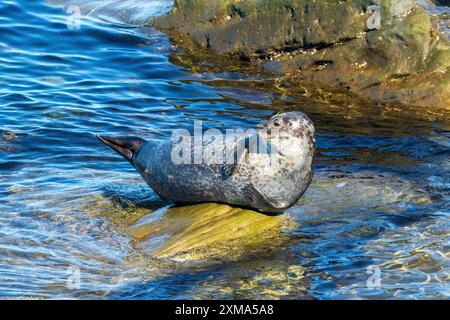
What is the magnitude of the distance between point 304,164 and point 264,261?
0.87m

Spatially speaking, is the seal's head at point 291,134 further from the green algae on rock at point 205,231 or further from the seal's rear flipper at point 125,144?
the seal's rear flipper at point 125,144

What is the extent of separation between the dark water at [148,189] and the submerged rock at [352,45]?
1.00 ft

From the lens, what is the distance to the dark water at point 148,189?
5648mm

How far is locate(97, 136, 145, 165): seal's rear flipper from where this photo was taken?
7301mm

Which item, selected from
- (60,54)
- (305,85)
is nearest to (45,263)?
(305,85)

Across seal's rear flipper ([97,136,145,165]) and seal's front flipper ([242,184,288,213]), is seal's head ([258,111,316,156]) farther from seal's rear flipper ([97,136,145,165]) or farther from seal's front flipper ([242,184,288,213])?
seal's rear flipper ([97,136,145,165])

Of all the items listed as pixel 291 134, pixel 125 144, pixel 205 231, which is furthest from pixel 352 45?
pixel 205 231

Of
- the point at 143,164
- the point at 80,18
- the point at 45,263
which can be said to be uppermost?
the point at 80,18

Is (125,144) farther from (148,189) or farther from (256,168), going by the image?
(256,168)

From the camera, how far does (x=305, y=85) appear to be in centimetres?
1105

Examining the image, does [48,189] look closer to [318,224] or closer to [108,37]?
[318,224]

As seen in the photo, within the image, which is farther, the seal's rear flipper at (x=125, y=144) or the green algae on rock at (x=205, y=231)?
the seal's rear flipper at (x=125, y=144)

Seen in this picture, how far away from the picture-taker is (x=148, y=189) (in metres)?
7.57

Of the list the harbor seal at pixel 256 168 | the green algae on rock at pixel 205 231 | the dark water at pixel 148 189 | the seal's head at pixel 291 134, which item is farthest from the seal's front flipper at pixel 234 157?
the dark water at pixel 148 189
